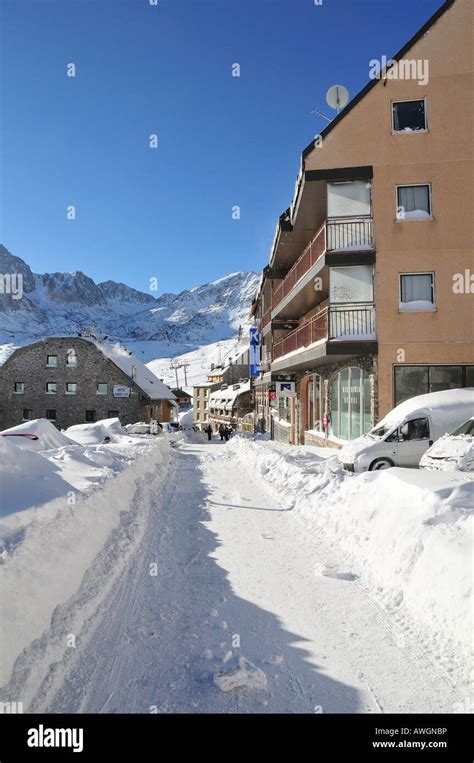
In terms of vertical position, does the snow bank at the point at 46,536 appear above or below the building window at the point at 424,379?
below

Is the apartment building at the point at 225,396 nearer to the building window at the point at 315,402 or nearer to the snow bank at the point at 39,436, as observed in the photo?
the building window at the point at 315,402

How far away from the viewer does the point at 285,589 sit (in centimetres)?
525

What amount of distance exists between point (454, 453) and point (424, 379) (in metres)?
6.66

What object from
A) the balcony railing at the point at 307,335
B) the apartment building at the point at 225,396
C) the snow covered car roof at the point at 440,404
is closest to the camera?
the snow covered car roof at the point at 440,404

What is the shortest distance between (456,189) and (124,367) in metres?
37.2

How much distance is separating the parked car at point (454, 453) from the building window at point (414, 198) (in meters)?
9.16

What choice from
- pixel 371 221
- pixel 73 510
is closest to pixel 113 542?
pixel 73 510

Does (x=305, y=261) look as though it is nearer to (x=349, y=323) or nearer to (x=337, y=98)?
(x=349, y=323)

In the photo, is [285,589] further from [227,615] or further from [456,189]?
[456,189]

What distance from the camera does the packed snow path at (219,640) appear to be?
3.27 meters

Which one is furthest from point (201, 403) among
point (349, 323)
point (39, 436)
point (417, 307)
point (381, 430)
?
point (381, 430)

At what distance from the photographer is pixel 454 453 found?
9.20 meters

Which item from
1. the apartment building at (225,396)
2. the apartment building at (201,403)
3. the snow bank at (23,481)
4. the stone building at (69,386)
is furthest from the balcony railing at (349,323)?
the apartment building at (201,403)

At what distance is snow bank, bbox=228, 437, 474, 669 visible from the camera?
4.05 metres
